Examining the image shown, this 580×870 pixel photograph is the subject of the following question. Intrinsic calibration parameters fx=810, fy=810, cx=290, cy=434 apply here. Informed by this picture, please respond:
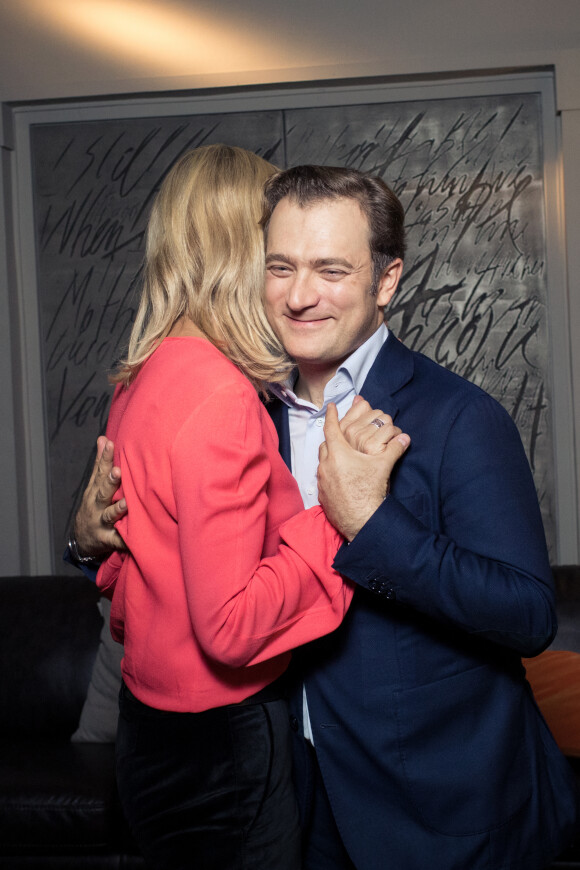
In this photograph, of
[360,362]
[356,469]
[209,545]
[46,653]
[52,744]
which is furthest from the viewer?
[46,653]

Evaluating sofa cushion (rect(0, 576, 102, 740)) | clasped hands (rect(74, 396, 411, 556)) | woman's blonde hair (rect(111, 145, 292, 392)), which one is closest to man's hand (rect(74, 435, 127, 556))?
clasped hands (rect(74, 396, 411, 556))

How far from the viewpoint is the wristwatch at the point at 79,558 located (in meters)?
1.58

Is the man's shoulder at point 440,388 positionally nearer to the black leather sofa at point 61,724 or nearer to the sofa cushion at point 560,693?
the sofa cushion at point 560,693

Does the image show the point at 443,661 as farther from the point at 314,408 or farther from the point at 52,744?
the point at 52,744

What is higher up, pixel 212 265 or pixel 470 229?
pixel 470 229

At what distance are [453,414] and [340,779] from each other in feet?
2.09

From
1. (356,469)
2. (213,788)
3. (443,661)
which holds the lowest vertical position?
(213,788)

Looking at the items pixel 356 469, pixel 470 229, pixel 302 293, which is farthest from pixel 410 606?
pixel 470 229

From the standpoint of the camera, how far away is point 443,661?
53.1 inches

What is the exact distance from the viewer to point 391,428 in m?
1.31

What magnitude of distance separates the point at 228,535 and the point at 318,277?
1.79 feet

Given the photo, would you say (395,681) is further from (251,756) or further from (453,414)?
(453,414)

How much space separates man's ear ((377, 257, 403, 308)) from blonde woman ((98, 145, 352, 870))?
26cm

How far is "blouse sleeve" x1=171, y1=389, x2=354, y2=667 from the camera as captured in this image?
1.13 m
